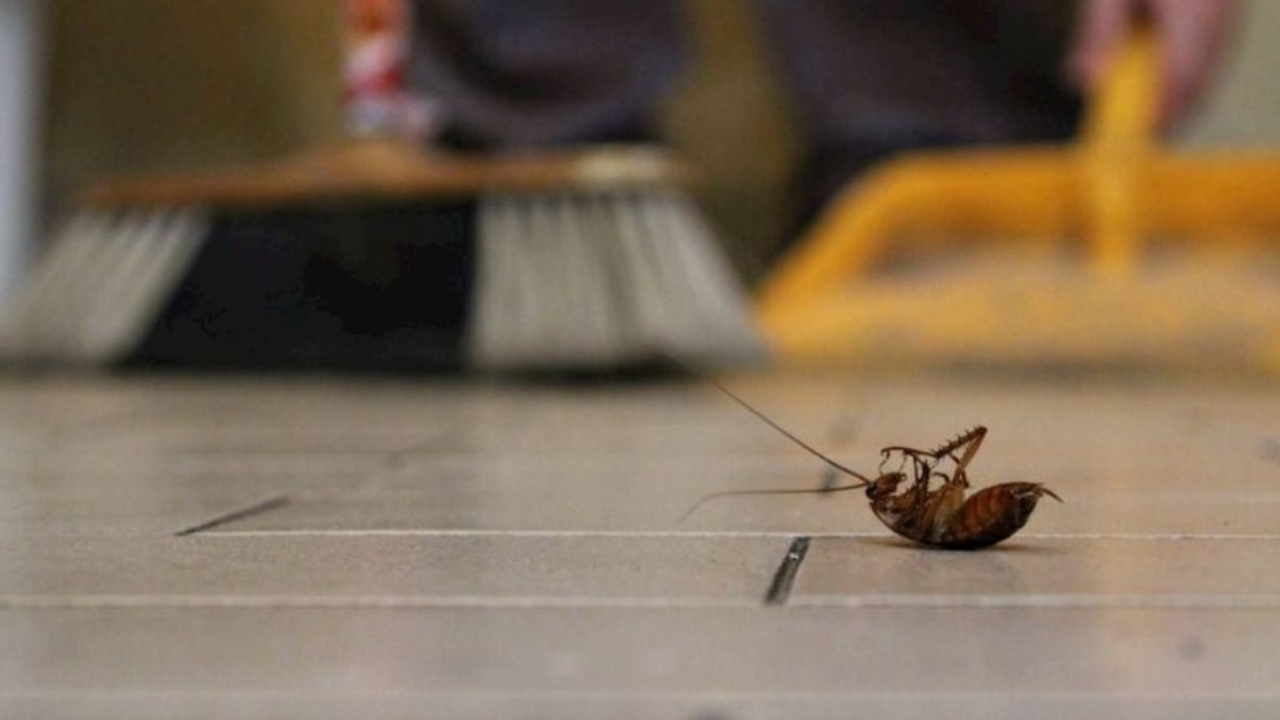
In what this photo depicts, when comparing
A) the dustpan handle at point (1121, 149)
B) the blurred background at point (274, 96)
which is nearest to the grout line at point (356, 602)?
the dustpan handle at point (1121, 149)

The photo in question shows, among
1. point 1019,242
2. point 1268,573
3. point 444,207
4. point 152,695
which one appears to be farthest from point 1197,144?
point 152,695

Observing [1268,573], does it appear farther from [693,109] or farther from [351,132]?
[693,109]

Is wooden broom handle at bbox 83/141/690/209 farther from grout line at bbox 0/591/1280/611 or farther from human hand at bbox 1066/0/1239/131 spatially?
grout line at bbox 0/591/1280/611

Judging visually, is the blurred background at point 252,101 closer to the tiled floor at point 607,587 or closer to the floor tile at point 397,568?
the tiled floor at point 607,587

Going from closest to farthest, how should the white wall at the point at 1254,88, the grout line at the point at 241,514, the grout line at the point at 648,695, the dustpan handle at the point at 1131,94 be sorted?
the grout line at the point at 648,695 → the grout line at the point at 241,514 → the dustpan handle at the point at 1131,94 → the white wall at the point at 1254,88

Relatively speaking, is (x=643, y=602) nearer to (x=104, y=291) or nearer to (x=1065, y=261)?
(x=104, y=291)

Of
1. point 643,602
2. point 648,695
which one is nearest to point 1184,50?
point 643,602
